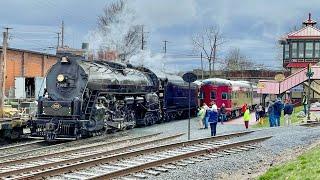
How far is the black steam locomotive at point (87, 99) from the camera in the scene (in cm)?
2150

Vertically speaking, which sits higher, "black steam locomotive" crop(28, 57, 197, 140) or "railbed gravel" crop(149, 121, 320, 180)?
"black steam locomotive" crop(28, 57, 197, 140)

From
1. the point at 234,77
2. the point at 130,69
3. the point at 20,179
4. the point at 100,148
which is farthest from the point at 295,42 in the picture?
the point at 20,179

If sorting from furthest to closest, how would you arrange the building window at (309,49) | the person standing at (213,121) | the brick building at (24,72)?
the building window at (309,49)
the brick building at (24,72)
the person standing at (213,121)

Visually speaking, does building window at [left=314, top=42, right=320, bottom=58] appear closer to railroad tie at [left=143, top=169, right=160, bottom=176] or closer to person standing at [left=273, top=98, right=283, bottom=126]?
person standing at [left=273, top=98, right=283, bottom=126]

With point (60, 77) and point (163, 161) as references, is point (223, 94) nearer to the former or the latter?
point (60, 77)

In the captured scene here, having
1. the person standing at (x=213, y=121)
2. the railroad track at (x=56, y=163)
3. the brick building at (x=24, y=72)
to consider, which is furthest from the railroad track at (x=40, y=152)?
the brick building at (x=24, y=72)

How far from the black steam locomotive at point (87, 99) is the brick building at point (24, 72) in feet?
50.6

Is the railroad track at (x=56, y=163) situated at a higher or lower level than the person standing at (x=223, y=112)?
lower

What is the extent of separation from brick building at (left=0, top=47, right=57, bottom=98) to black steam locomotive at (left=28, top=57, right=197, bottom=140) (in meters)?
15.4

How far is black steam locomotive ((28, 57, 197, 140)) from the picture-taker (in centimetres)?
2150

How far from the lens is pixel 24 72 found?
45188 mm

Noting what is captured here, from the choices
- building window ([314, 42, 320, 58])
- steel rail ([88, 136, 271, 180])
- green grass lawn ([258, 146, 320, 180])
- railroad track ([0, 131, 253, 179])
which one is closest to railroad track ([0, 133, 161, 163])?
railroad track ([0, 131, 253, 179])

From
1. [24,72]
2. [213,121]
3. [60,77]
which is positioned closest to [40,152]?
[60,77]

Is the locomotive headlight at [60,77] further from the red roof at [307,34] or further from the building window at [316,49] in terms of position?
the building window at [316,49]
